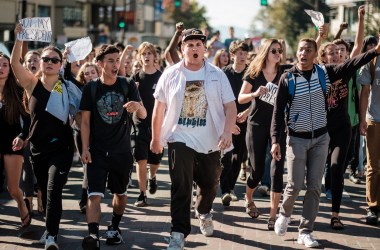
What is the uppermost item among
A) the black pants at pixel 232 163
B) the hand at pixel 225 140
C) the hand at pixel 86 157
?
the hand at pixel 225 140

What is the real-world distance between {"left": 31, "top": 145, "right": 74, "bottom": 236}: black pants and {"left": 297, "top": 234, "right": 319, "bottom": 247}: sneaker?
2.49 m

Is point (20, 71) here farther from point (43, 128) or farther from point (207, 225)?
point (207, 225)

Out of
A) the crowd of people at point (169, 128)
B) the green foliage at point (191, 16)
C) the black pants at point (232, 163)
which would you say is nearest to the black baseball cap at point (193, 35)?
the crowd of people at point (169, 128)

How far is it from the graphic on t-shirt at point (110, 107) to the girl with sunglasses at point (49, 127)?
42 cm

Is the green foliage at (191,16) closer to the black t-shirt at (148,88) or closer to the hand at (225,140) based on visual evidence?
the black t-shirt at (148,88)

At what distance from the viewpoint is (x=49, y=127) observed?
283 inches

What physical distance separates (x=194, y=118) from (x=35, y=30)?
2.01m

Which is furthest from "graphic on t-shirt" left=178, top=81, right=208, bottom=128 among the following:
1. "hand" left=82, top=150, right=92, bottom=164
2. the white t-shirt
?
"hand" left=82, top=150, right=92, bottom=164

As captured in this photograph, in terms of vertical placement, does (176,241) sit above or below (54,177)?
below

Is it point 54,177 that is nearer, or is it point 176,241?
point 176,241

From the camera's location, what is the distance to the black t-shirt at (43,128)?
718 centimetres

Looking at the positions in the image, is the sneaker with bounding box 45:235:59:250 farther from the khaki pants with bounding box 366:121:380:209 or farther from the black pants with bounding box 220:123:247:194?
the khaki pants with bounding box 366:121:380:209

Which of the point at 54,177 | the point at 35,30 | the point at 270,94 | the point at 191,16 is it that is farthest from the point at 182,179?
the point at 191,16

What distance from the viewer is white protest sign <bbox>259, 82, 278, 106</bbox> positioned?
8.36 metres
